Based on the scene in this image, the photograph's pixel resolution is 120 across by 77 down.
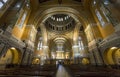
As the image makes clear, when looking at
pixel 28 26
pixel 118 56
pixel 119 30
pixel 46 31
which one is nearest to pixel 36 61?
pixel 46 31

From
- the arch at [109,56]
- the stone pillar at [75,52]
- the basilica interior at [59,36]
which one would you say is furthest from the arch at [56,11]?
the stone pillar at [75,52]

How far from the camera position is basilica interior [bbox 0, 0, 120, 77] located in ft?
24.0

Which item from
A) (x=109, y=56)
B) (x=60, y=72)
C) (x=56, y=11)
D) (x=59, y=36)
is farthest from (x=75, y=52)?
(x=60, y=72)

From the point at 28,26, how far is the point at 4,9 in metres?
5.23

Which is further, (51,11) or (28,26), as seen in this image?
(51,11)

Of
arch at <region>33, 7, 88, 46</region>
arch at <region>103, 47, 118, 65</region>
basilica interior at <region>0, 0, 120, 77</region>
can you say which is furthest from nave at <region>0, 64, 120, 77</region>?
arch at <region>33, 7, 88, 46</region>

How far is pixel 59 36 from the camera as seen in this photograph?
28.9m

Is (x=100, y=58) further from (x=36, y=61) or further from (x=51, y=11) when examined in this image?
(x=36, y=61)

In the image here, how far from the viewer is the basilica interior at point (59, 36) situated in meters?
7.33

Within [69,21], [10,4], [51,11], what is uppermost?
[69,21]

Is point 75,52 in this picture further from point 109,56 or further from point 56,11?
point 56,11

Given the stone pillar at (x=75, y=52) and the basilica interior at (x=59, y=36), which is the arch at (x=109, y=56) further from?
the stone pillar at (x=75, y=52)

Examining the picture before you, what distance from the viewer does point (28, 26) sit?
1493cm

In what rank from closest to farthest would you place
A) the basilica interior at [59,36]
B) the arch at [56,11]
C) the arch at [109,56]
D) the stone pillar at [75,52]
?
the basilica interior at [59,36] → the arch at [109,56] → the arch at [56,11] → the stone pillar at [75,52]
